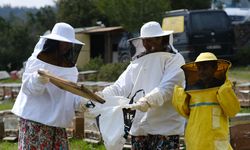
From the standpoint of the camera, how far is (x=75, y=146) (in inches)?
303

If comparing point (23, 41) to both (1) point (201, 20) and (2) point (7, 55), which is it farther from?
(1) point (201, 20)

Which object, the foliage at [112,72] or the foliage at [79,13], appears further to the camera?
the foliage at [79,13]

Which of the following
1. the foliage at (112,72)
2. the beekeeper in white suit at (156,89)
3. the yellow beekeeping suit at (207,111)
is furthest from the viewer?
the foliage at (112,72)

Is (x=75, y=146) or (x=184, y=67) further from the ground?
(x=184, y=67)

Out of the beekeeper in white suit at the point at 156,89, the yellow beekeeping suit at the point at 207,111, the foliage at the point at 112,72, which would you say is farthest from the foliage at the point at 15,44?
the yellow beekeeping suit at the point at 207,111

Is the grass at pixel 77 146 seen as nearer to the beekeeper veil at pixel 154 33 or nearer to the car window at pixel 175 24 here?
the beekeeper veil at pixel 154 33

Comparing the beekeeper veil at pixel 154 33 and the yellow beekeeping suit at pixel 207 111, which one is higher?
the beekeeper veil at pixel 154 33

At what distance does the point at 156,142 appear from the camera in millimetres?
4742

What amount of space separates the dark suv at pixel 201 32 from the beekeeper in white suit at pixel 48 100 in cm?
1102

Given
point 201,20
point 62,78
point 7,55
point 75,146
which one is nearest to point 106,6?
point 201,20

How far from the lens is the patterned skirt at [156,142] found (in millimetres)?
4711

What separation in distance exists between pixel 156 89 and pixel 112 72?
10568 mm

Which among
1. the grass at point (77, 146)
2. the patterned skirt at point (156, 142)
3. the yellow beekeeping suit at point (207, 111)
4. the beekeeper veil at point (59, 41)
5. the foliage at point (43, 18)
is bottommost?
the foliage at point (43, 18)

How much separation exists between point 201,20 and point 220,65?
1216cm
